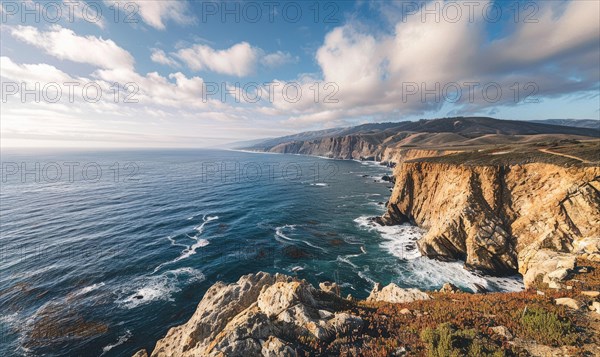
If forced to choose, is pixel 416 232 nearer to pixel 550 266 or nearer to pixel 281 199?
pixel 550 266

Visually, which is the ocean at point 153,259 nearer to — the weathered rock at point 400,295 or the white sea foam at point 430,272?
the white sea foam at point 430,272

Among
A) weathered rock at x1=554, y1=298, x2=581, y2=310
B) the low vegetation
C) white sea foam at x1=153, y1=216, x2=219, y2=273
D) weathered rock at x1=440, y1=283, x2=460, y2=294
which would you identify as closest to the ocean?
white sea foam at x1=153, y1=216, x2=219, y2=273

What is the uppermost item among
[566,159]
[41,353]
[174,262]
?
[566,159]

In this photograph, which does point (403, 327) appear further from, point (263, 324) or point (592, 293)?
point (592, 293)

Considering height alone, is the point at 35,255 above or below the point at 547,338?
below

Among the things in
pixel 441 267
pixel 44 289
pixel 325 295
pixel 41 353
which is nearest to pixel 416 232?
pixel 441 267

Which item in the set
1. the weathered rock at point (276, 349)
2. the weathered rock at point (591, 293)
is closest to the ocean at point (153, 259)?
the weathered rock at point (591, 293)
